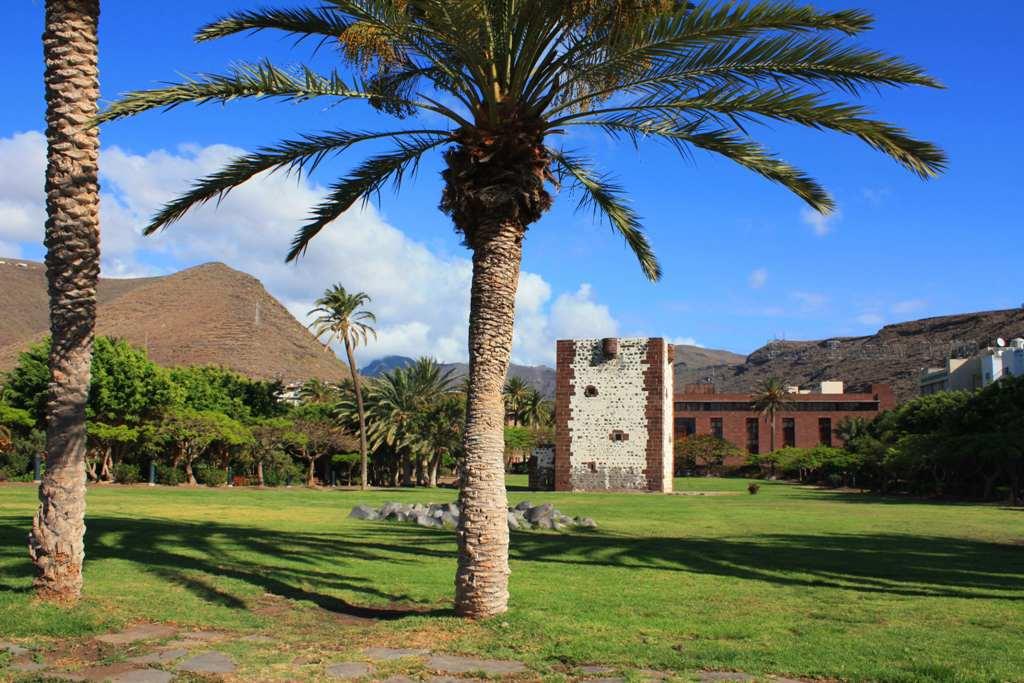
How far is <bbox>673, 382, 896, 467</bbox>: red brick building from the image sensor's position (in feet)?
325

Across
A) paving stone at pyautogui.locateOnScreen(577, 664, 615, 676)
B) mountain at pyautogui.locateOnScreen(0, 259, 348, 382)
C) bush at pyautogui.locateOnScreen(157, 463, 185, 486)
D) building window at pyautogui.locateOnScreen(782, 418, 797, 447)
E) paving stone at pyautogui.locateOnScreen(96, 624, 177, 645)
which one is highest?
mountain at pyautogui.locateOnScreen(0, 259, 348, 382)

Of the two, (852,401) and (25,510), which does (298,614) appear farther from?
(852,401)

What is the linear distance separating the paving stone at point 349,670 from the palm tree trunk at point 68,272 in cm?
363

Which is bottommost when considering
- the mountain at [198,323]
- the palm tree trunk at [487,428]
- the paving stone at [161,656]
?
the paving stone at [161,656]

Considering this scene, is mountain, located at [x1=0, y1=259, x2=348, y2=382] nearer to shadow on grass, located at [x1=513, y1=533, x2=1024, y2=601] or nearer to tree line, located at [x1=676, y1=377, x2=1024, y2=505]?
tree line, located at [x1=676, y1=377, x2=1024, y2=505]

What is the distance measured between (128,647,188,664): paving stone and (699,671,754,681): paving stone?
13.8 feet

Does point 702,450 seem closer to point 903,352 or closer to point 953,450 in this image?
point 953,450

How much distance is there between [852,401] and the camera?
9981cm

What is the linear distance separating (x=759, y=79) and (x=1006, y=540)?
42.9ft

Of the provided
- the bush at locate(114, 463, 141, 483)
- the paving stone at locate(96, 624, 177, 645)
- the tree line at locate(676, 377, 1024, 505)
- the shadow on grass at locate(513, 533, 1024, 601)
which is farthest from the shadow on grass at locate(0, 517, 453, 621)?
the tree line at locate(676, 377, 1024, 505)

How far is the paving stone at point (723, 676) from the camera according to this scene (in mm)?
6902

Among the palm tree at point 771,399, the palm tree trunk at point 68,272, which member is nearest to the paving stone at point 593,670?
the palm tree trunk at point 68,272

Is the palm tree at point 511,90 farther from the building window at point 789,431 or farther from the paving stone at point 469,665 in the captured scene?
the building window at point 789,431

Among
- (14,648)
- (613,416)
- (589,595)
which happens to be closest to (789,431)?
(613,416)
